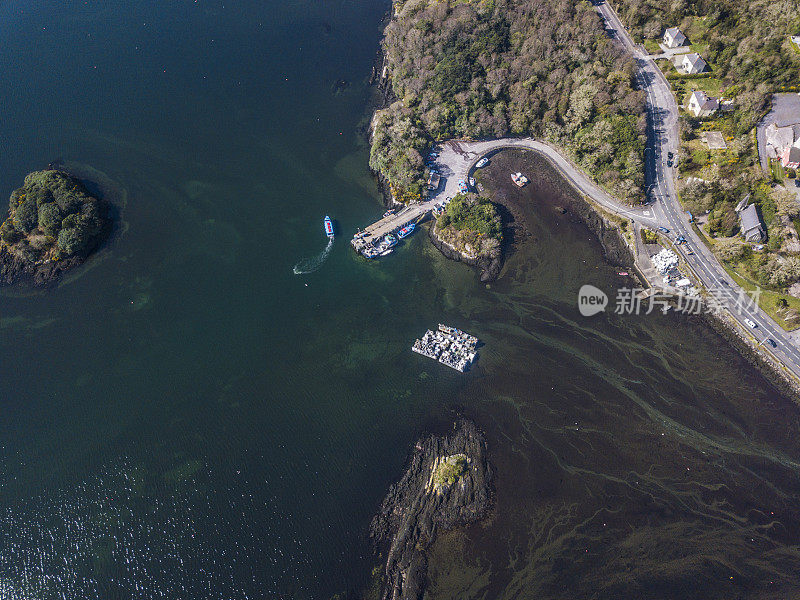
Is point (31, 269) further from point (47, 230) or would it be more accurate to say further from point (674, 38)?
point (674, 38)

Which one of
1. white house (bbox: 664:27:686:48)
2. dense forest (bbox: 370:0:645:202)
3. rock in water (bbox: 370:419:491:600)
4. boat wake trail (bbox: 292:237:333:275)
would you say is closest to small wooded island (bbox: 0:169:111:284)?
boat wake trail (bbox: 292:237:333:275)

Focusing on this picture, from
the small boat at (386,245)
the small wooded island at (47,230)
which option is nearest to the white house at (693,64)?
the small boat at (386,245)

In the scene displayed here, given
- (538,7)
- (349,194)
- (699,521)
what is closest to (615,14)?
(538,7)

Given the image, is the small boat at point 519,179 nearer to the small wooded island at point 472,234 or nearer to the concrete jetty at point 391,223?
the small wooded island at point 472,234

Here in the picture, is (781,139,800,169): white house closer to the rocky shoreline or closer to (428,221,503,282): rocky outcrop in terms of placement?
(428,221,503,282): rocky outcrop

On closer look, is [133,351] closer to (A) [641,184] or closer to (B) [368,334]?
(B) [368,334]

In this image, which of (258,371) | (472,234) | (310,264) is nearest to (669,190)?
(472,234)
